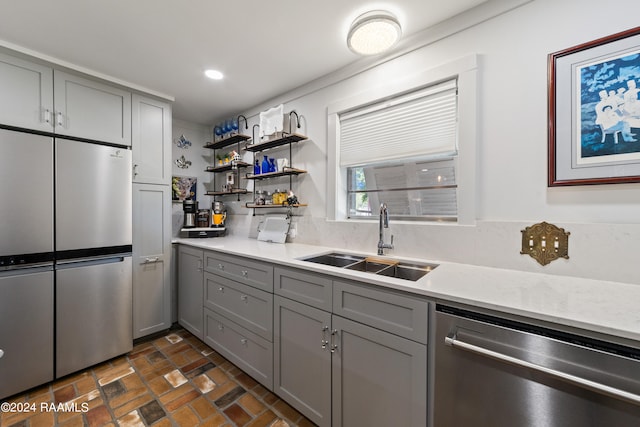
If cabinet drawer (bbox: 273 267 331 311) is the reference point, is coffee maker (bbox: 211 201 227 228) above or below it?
above

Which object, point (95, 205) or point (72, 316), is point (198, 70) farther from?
point (72, 316)

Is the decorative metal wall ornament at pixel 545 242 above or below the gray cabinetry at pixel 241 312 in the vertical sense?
above

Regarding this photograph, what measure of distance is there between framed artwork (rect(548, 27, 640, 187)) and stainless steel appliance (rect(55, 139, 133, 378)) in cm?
298

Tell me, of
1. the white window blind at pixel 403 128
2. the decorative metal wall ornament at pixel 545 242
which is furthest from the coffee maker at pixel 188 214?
the decorative metal wall ornament at pixel 545 242

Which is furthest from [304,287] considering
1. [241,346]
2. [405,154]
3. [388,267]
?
[405,154]

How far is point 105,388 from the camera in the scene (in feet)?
6.03

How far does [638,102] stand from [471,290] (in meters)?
1.10

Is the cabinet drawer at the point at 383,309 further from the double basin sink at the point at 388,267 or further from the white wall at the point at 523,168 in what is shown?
the white wall at the point at 523,168

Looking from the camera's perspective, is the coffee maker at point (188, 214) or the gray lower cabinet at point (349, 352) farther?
the coffee maker at point (188, 214)

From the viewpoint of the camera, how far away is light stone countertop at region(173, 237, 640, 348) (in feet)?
2.65

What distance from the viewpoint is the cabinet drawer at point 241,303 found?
1.76m

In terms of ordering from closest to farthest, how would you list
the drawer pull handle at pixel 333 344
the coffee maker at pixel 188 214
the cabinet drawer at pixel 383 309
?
the cabinet drawer at pixel 383 309, the drawer pull handle at pixel 333 344, the coffee maker at pixel 188 214

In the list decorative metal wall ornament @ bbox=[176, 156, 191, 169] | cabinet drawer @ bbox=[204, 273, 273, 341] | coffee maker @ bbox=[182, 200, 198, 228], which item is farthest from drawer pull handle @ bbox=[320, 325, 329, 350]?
decorative metal wall ornament @ bbox=[176, 156, 191, 169]

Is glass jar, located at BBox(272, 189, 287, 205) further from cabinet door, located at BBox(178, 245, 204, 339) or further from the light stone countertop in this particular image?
the light stone countertop
